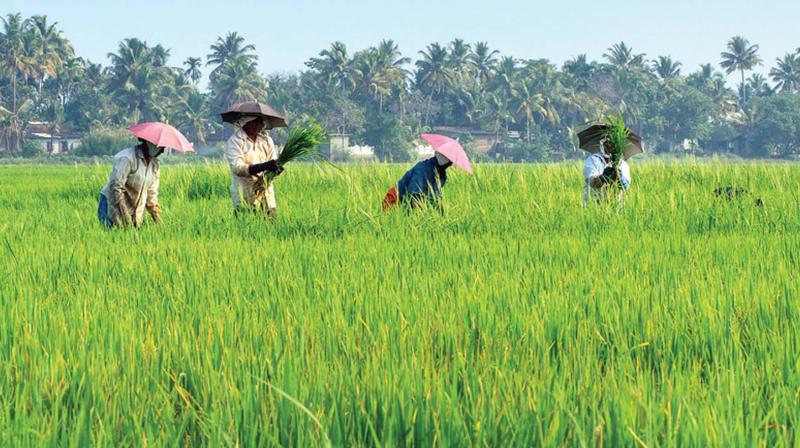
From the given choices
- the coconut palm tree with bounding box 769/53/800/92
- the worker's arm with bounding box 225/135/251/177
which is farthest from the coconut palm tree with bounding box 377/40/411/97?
the worker's arm with bounding box 225/135/251/177

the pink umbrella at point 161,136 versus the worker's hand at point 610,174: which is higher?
the pink umbrella at point 161,136

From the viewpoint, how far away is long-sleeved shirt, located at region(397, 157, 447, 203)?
20.5 ft

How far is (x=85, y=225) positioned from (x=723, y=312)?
201 inches

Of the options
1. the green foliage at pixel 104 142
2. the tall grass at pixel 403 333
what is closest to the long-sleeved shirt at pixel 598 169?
the tall grass at pixel 403 333

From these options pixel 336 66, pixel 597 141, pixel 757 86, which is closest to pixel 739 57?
pixel 757 86

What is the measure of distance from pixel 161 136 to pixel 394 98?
7201 centimetres

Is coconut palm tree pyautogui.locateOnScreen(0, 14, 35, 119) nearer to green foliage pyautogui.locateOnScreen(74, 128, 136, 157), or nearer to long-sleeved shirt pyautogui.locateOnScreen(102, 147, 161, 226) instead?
green foliage pyautogui.locateOnScreen(74, 128, 136, 157)

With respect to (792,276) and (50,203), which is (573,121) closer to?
(50,203)

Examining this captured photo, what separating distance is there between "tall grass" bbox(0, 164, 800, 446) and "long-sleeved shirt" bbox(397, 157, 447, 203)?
0.19 metres

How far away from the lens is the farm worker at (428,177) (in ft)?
19.8

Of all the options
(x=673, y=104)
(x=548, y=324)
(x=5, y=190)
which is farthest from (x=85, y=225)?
(x=673, y=104)

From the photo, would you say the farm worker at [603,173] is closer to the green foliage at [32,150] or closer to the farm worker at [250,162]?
the farm worker at [250,162]

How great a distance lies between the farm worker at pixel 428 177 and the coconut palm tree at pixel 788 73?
95.2 m

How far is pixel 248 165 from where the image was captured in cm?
641
